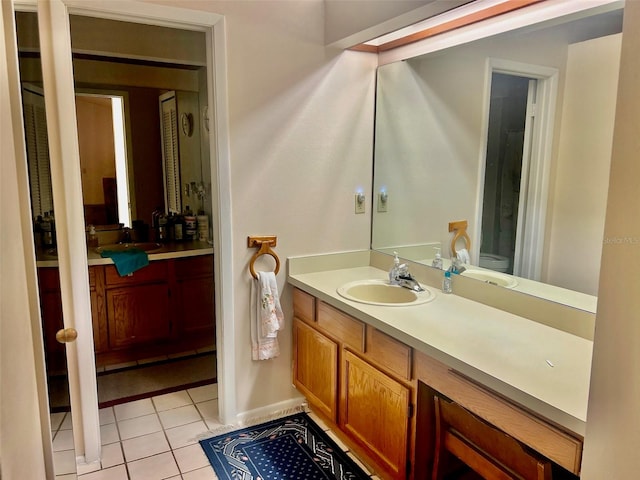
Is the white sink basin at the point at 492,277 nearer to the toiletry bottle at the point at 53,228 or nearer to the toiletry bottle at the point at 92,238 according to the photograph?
the toiletry bottle at the point at 53,228

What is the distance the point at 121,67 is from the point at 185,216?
1.20m

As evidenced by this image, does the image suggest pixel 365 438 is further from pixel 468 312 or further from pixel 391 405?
pixel 468 312

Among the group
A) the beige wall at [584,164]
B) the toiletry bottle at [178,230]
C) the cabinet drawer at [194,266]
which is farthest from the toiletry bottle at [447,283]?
the toiletry bottle at [178,230]

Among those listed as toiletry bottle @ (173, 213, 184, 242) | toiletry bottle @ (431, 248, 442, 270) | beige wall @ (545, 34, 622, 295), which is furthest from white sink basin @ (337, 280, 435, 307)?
toiletry bottle @ (173, 213, 184, 242)

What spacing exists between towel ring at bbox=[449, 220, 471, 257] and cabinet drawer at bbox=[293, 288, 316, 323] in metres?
0.76

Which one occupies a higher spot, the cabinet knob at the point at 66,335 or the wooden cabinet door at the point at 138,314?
the cabinet knob at the point at 66,335

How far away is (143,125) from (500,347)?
3.14 metres

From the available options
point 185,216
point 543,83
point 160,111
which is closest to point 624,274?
point 543,83

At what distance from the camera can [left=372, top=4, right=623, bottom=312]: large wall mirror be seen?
1.67 metres

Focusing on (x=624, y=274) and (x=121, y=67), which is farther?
(x=121, y=67)

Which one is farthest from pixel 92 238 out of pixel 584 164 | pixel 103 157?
pixel 584 164

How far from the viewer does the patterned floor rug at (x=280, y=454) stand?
83.7 inches

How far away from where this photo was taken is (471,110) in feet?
7.28

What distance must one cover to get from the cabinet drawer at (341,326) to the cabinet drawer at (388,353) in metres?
0.07
